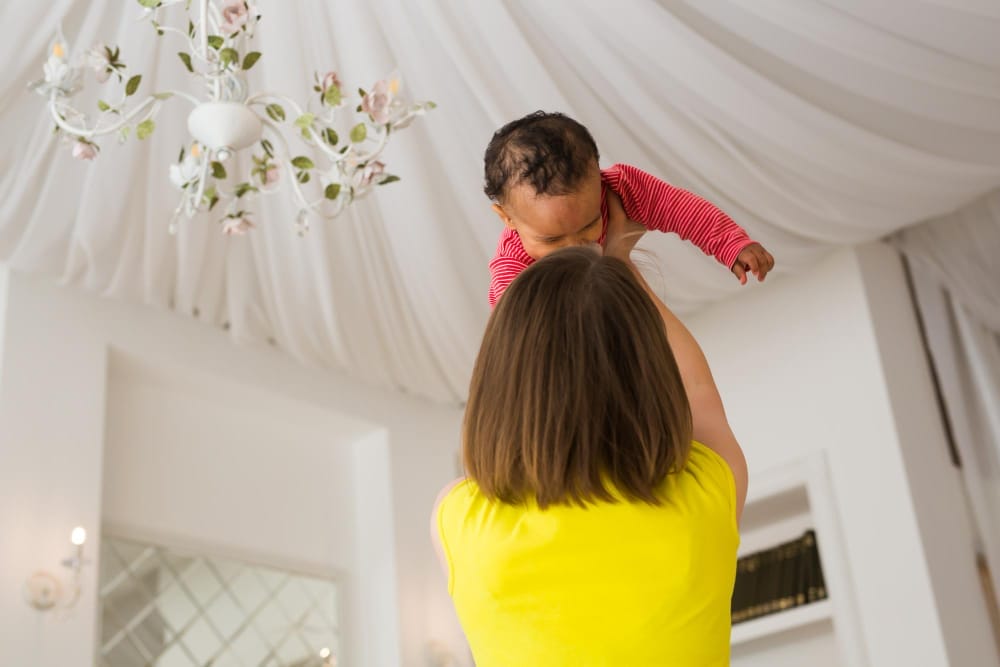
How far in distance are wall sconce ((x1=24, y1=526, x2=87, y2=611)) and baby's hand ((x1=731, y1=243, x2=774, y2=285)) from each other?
10.2ft

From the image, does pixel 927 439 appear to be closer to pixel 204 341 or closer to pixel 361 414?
Result: pixel 361 414

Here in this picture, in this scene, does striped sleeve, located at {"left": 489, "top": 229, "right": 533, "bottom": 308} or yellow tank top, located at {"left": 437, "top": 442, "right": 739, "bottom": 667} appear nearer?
yellow tank top, located at {"left": 437, "top": 442, "right": 739, "bottom": 667}

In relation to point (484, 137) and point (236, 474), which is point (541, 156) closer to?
point (484, 137)

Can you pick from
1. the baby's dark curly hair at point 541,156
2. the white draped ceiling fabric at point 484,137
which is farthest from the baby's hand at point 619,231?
the white draped ceiling fabric at point 484,137

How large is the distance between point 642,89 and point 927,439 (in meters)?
2.08

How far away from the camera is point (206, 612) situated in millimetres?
4703

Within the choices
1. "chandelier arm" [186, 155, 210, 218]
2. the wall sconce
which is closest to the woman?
"chandelier arm" [186, 155, 210, 218]

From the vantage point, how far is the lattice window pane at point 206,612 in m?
4.41

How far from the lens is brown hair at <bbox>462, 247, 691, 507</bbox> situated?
1.12 meters

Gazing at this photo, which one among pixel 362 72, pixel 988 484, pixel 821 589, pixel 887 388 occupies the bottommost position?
pixel 821 589

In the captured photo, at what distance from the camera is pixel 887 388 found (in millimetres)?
4594

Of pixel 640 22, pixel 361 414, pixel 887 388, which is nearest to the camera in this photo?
pixel 640 22

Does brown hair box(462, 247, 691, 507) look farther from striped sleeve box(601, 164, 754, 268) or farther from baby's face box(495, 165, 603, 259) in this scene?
striped sleeve box(601, 164, 754, 268)

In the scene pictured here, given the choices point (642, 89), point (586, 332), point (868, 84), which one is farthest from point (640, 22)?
point (586, 332)
